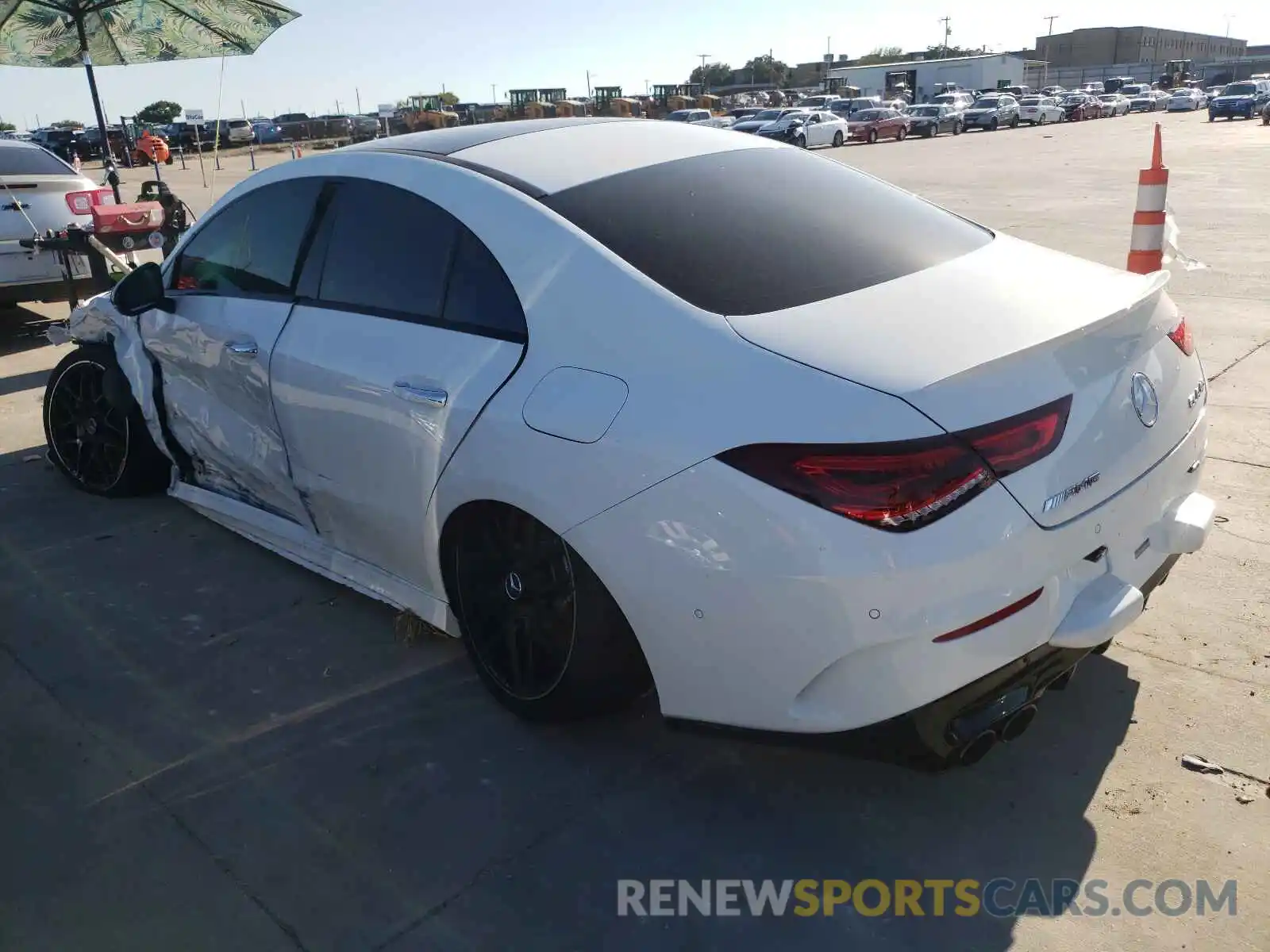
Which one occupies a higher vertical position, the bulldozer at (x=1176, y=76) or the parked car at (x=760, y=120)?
the bulldozer at (x=1176, y=76)

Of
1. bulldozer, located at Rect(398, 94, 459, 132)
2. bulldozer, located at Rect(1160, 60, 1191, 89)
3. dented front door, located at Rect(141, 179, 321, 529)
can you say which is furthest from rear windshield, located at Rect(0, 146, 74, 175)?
bulldozer, located at Rect(1160, 60, 1191, 89)

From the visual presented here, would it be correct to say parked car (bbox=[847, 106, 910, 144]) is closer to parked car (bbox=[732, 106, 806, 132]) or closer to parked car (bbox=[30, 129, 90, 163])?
parked car (bbox=[732, 106, 806, 132])

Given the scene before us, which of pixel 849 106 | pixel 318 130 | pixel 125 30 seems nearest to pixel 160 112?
pixel 318 130

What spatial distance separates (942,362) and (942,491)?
29 cm

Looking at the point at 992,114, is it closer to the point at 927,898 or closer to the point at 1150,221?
the point at 1150,221

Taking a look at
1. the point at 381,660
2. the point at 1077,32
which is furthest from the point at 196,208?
the point at 1077,32

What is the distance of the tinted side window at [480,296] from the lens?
2703 mm

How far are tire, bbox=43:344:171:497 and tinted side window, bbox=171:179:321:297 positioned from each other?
789mm

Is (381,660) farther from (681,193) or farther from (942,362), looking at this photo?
(942,362)

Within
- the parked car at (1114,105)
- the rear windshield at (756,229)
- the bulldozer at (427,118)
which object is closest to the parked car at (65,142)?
the bulldozer at (427,118)

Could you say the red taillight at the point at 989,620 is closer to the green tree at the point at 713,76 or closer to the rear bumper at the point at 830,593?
the rear bumper at the point at 830,593

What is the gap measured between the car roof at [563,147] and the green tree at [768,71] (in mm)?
109862

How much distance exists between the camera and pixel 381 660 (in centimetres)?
342

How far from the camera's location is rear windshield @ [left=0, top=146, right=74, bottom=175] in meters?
8.41
